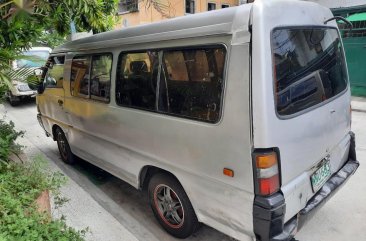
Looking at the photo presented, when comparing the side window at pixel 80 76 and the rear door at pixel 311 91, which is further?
the side window at pixel 80 76

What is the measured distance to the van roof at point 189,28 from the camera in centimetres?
210

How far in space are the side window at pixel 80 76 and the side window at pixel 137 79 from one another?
821 millimetres

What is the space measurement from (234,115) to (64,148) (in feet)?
12.1

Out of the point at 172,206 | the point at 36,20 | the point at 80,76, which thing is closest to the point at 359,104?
the point at 172,206

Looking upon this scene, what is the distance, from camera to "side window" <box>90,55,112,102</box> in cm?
351

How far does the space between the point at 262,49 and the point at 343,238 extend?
6.77 feet

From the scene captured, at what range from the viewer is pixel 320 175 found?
8.59 feet

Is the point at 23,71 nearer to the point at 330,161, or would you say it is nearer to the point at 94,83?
the point at 94,83

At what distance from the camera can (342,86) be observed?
120 inches

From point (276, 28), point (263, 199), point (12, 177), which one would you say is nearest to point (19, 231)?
point (12, 177)

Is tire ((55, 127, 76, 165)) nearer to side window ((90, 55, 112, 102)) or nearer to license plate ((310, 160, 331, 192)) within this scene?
side window ((90, 55, 112, 102))

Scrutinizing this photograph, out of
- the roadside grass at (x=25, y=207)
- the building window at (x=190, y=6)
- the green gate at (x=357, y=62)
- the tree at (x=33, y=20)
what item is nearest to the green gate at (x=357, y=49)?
the green gate at (x=357, y=62)

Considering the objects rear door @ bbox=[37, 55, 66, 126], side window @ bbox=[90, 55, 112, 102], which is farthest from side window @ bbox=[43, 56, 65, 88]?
side window @ bbox=[90, 55, 112, 102]

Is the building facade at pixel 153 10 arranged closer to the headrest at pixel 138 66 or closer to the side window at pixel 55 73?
the side window at pixel 55 73
